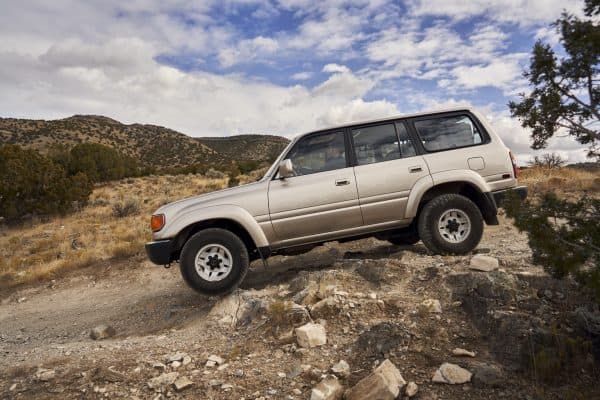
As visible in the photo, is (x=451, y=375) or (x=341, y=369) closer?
(x=451, y=375)

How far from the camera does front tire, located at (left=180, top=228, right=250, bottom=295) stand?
4773 millimetres

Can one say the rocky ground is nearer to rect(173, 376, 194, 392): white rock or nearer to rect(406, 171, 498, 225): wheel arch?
rect(173, 376, 194, 392): white rock

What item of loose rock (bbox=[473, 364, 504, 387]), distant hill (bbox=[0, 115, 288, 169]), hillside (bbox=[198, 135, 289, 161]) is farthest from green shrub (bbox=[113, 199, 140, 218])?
hillside (bbox=[198, 135, 289, 161])

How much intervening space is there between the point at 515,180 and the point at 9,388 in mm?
5908

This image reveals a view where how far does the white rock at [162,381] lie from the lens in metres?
3.04

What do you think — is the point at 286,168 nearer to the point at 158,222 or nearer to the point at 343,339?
the point at 158,222

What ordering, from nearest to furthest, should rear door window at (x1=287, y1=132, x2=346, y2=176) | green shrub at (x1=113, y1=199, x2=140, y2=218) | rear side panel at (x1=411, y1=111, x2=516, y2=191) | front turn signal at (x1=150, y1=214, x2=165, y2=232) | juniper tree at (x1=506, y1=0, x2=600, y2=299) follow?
juniper tree at (x1=506, y1=0, x2=600, y2=299) → front turn signal at (x1=150, y1=214, x2=165, y2=232) → rear door window at (x1=287, y1=132, x2=346, y2=176) → rear side panel at (x1=411, y1=111, x2=516, y2=191) → green shrub at (x1=113, y1=199, x2=140, y2=218)

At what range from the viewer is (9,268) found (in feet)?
30.2

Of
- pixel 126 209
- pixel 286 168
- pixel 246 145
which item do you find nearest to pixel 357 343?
pixel 286 168

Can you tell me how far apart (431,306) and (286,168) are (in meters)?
2.20

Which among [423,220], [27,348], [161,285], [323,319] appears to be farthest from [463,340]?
[161,285]

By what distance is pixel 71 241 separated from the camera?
11.0m

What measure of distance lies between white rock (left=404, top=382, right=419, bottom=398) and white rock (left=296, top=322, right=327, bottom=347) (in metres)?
0.90

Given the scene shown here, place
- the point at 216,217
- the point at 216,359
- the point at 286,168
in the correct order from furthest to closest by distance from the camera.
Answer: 1. the point at 216,217
2. the point at 286,168
3. the point at 216,359
